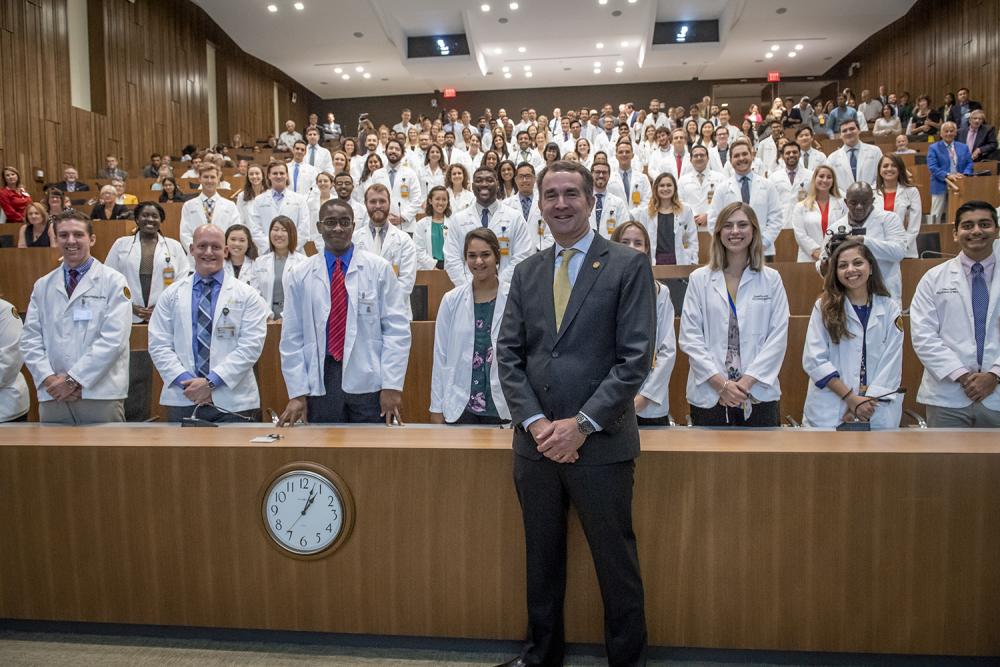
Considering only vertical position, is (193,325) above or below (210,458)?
above

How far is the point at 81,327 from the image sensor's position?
3010 mm

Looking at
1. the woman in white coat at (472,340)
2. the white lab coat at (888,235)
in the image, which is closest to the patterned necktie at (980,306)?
the white lab coat at (888,235)

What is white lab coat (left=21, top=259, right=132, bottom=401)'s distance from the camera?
2969mm

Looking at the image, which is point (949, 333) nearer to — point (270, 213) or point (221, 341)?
point (221, 341)

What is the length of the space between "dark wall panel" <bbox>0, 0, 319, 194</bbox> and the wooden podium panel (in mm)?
9441

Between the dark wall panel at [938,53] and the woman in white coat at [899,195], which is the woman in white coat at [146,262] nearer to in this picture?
the woman in white coat at [899,195]

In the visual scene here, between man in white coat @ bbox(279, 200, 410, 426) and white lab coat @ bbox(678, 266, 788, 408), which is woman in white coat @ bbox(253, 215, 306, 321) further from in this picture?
white lab coat @ bbox(678, 266, 788, 408)

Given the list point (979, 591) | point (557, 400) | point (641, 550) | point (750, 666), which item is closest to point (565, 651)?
point (641, 550)

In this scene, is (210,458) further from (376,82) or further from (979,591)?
(376,82)

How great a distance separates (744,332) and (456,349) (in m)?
1.23

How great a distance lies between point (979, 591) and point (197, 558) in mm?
2319

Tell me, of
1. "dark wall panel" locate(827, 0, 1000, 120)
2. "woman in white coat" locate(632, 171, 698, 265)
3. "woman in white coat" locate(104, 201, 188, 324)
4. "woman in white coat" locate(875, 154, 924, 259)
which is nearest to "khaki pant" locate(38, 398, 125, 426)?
"woman in white coat" locate(104, 201, 188, 324)

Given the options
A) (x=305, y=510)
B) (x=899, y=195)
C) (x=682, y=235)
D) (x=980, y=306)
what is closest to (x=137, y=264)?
(x=305, y=510)

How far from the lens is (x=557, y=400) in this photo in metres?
1.78
